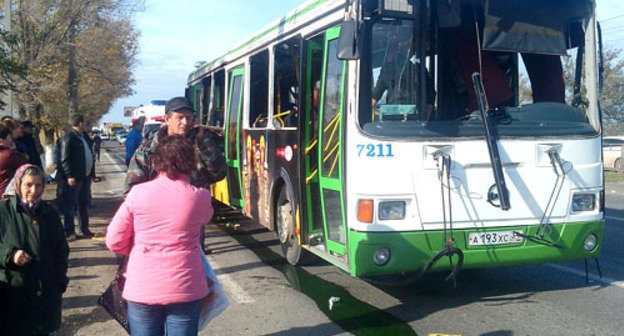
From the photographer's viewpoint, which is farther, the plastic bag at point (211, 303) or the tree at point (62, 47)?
the tree at point (62, 47)

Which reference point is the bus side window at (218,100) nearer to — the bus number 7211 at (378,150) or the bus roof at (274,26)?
the bus roof at (274,26)

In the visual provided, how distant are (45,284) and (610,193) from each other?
18502 mm

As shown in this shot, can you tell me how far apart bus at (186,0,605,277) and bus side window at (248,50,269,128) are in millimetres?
2071

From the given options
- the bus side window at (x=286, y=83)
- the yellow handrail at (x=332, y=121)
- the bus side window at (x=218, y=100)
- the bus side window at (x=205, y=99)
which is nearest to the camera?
the yellow handrail at (x=332, y=121)

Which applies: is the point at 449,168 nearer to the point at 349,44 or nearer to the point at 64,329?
the point at 349,44

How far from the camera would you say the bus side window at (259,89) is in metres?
9.12

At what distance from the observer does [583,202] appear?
6316 mm

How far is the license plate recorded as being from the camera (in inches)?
237

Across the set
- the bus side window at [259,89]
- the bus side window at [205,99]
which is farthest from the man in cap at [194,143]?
the bus side window at [205,99]

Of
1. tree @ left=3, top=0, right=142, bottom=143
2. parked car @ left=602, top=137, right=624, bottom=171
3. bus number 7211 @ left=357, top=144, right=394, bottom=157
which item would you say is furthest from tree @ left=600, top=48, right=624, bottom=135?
bus number 7211 @ left=357, top=144, right=394, bottom=157

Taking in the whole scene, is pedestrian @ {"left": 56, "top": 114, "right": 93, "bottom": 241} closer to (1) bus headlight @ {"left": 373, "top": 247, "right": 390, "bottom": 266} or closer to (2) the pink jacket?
(1) bus headlight @ {"left": 373, "top": 247, "right": 390, "bottom": 266}

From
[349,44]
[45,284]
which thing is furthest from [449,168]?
[45,284]

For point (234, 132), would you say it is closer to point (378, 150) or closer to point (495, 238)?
point (378, 150)

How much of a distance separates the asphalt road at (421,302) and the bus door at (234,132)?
207 cm
